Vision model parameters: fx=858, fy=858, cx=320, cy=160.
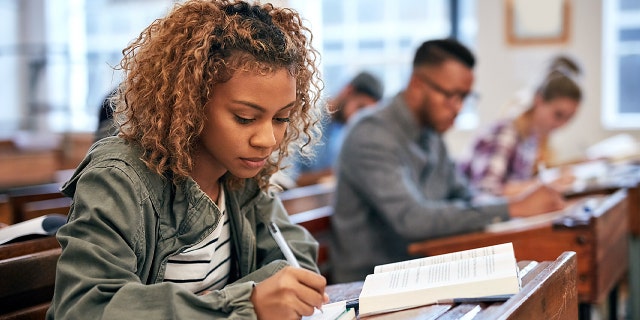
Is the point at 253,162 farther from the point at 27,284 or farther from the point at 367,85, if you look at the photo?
the point at 367,85

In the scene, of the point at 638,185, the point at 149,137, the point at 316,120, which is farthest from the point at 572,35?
the point at 149,137

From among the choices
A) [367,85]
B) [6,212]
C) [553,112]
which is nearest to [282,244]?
[6,212]

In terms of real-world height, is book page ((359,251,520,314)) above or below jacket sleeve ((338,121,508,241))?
above

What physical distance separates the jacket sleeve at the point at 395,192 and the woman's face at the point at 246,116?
56.7 inches

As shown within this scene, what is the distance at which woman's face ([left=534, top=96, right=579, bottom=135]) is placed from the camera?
4338 mm

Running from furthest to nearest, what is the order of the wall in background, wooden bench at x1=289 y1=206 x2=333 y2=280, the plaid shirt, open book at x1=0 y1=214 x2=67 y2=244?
1. the wall in background
2. the plaid shirt
3. wooden bench at x1=289 y1=206 x2=333 y2=280
4. open book at x1=0 y1=214 x2=67 y2=244

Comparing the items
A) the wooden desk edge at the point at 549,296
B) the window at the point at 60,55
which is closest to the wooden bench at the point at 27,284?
the wooden desk edge at the point at 549,296

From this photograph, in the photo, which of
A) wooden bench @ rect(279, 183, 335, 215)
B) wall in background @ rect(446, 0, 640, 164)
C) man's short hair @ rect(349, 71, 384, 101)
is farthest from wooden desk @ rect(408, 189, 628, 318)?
wall in background @ rect(446, 0, 640, 164)

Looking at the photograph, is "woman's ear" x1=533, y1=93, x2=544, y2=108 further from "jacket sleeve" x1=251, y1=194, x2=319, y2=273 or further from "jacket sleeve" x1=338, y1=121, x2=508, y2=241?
"jacket sleeve" x1=251, y1=194, x2=319, y2=273

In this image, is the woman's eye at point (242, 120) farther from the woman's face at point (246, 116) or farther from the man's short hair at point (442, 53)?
the man's short hair at point (442, 53)

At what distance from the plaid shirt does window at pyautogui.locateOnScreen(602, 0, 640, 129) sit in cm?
300

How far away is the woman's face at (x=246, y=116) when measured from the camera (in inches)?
54.1

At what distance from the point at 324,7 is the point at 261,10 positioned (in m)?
6.79

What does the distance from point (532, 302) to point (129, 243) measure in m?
0.60
